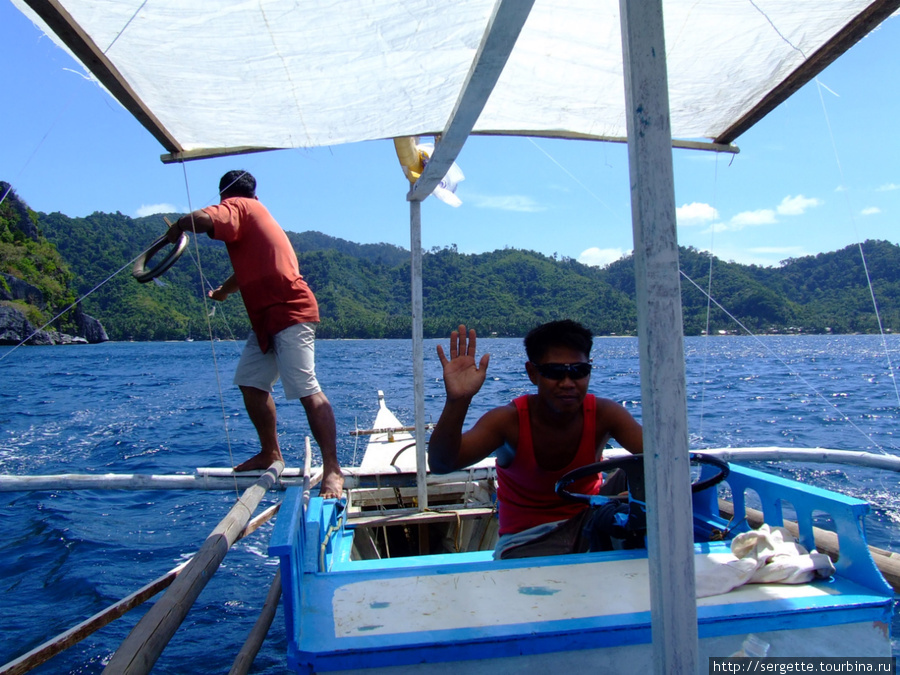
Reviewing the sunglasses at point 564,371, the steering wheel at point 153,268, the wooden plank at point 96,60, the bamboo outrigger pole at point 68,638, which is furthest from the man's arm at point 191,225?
the sunglasses at point 564,371

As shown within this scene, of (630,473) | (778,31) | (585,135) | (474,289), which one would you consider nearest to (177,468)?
(585,135)

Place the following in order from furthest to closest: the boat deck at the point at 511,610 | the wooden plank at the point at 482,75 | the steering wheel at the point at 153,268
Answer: the steering wheel at the point at 153,268 → the wooden plank at the point at 482,75 → the boat deck at the point at 511,610

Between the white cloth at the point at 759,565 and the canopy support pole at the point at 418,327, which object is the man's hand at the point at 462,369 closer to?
the white cloth at the point at 759,565

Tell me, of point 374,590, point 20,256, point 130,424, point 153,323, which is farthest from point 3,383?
point 153,323

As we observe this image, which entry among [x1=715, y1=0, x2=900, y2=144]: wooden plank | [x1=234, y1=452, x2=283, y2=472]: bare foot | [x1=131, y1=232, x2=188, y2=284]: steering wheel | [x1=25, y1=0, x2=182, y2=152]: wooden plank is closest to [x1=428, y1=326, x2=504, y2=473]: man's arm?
[x1=131, y1=232, x2=188, y2=284]: steering wheel

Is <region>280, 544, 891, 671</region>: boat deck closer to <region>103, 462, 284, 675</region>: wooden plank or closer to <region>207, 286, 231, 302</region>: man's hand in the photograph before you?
<region>103, 462, 284, 675</region>: wooden plank

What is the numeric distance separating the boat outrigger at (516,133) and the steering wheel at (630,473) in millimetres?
201

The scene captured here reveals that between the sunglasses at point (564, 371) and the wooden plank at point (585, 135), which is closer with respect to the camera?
the sunglasses at point (564, 371)

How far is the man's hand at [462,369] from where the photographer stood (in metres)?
1.88

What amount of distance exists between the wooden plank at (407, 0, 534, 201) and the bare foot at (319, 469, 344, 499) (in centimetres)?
185

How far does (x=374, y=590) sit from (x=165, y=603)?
2.19ft

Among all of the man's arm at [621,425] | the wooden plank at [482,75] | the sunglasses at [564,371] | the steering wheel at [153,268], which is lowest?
the man's arm at [621,425]

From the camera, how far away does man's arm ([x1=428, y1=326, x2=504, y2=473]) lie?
190cm

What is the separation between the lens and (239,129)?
11.2ft
